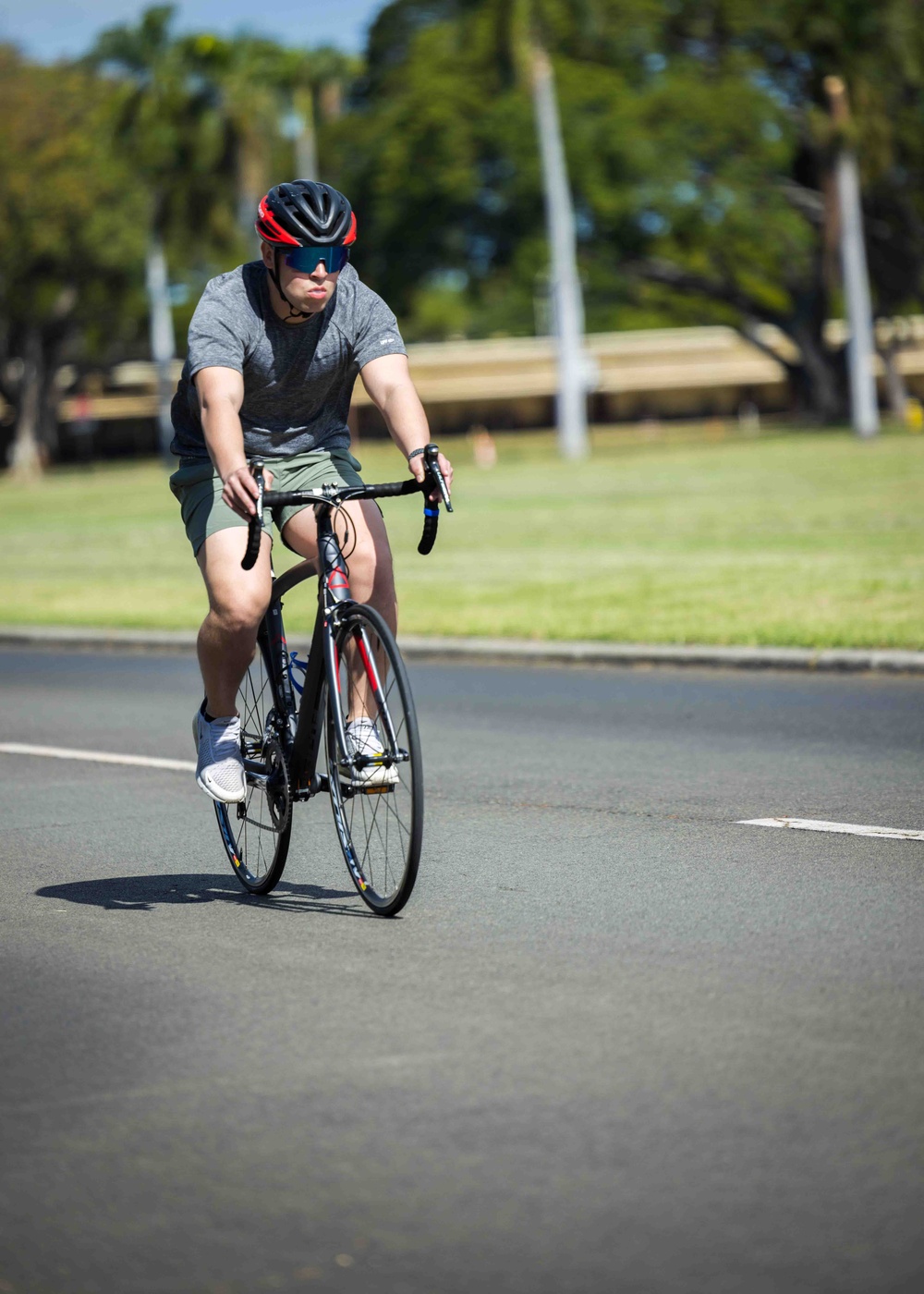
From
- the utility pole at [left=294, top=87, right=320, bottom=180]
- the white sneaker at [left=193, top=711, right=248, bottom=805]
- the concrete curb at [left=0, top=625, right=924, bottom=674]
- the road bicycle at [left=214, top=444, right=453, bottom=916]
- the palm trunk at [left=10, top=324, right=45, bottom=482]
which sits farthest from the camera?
the palm trunk at [left=10, top=324, right=45, bottom=482]

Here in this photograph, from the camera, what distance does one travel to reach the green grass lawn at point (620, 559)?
43.8 ft

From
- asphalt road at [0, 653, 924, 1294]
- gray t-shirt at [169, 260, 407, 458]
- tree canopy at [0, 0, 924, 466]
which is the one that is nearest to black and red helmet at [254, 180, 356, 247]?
gray t-shirt at [169, 260, 407, 458]

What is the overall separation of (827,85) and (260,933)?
152 ft

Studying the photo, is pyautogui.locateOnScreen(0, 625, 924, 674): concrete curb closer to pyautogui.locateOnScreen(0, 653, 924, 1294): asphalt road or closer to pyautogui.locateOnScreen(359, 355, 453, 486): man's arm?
pyautogui.locateOnScreen(0, 653, 924, 1294): asphalt road

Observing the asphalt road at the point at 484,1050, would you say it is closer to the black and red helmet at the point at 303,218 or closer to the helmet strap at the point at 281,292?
the helmet strap at the point at 281,292

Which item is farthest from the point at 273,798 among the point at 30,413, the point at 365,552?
the point at 30,413

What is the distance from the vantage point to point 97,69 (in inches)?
2589

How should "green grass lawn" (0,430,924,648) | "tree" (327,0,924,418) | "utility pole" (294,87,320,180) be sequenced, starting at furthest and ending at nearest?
1. "utility pole" (294,87,320,180)
2. "tree" (327,0,924,418)
3. "green grass lawn" (0,430,924,648)

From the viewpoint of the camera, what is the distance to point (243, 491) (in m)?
5.10

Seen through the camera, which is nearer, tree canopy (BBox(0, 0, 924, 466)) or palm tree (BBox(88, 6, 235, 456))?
tree canopy (BBox(0, 0, 924, 466))

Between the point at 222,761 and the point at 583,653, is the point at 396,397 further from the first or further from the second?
the point at 583,653

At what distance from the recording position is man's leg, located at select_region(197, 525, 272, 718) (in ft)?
18.2

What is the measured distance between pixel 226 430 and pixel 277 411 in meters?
0.44

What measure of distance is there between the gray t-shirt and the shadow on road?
51.8 inches
